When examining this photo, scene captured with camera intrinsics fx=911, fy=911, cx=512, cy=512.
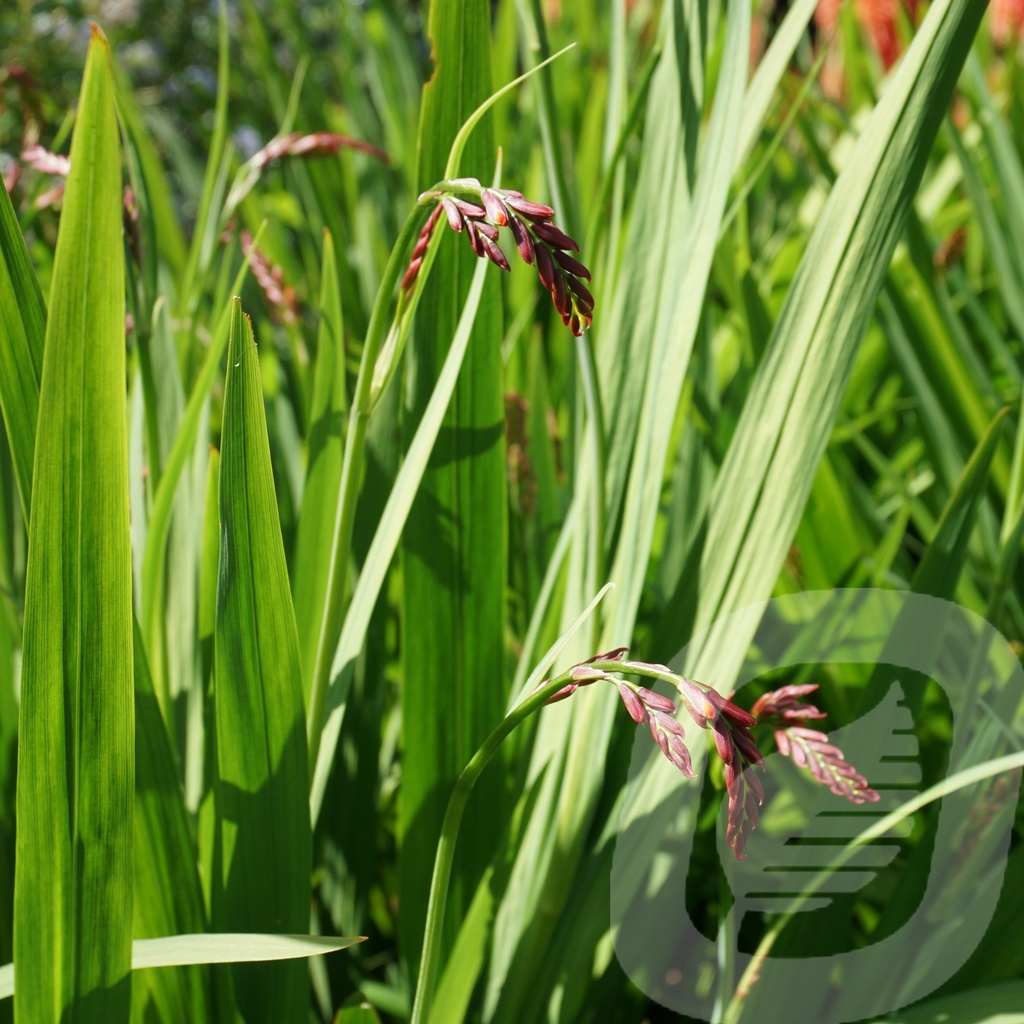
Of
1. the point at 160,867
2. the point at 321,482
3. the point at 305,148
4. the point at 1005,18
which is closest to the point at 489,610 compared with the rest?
the point at 321,482

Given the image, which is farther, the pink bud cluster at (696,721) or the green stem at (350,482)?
the green stem at (350,482)

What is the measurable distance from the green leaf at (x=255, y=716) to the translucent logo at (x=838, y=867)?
0.19m

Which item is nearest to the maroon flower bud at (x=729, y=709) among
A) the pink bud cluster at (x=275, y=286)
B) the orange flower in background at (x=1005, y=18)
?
the pink bud cluster at (x=275, y=286)

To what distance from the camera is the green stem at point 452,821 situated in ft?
1.02

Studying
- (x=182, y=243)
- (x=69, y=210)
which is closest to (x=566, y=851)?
(x=69, y=210)

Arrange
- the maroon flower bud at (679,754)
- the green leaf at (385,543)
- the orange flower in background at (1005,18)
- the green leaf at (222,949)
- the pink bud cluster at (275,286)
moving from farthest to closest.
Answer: the orange flower in background at (1005,18)
the pink bud cluster at (275,286)
the green leaf at (385,543)
the green leaf at (222,949)
the maroon flower bud at (679,754)

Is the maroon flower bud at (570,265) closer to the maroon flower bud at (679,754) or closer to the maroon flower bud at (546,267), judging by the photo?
the maroon flower bud at (546,267)

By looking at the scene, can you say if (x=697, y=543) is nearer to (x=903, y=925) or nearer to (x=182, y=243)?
(x=903, y=925)

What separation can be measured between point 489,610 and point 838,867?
0.87ft

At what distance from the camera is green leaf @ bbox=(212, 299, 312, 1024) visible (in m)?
0.40

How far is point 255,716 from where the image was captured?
45 centimetres

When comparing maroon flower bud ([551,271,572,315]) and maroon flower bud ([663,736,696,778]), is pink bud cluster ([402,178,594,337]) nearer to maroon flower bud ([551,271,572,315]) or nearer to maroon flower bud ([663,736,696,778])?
maroon flower bud ([551,271,572,315])

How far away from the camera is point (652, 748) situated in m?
0.55

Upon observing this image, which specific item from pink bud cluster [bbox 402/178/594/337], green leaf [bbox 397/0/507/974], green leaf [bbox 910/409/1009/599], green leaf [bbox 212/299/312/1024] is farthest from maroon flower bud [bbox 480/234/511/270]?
green leaf [bbox 910/409/1009/599]
